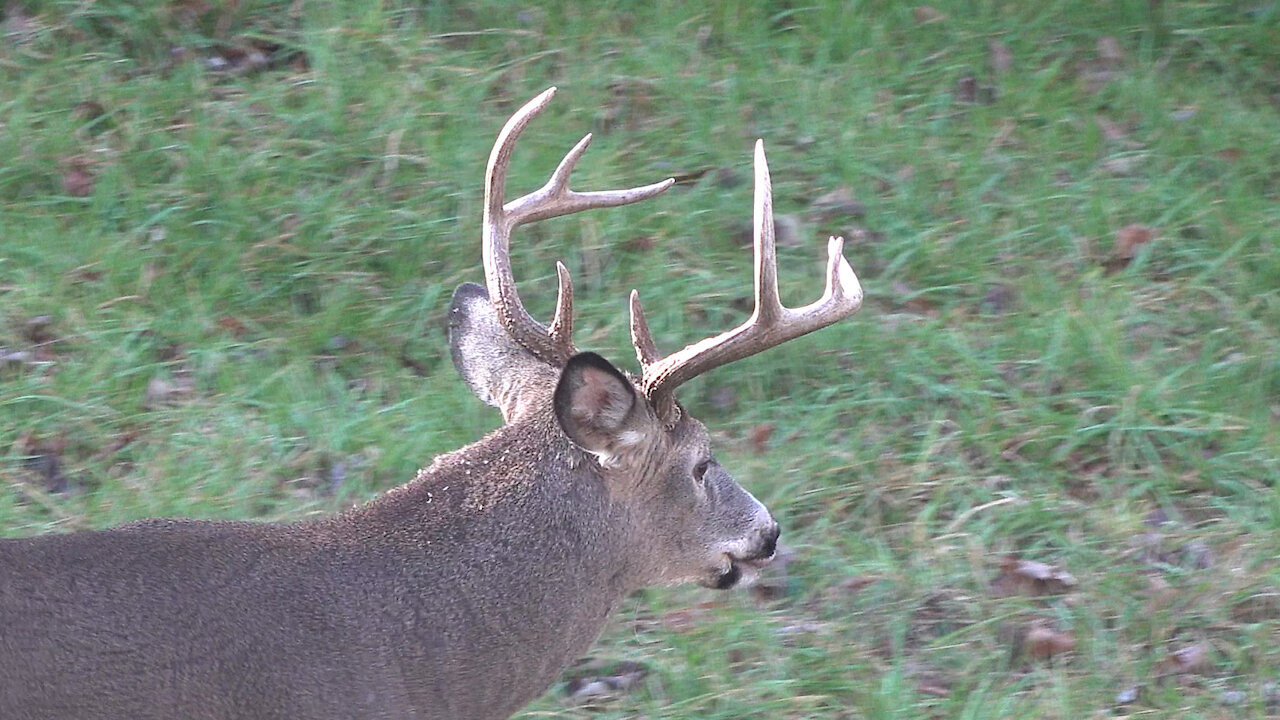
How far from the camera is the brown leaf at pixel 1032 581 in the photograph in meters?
4.83

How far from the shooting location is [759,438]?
17.9 ft

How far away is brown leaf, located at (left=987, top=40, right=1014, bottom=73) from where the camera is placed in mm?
7137

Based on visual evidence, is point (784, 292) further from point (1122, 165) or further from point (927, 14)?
point (927, 14)

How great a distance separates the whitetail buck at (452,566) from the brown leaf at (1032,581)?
1.24m

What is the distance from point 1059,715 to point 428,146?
3310 mm

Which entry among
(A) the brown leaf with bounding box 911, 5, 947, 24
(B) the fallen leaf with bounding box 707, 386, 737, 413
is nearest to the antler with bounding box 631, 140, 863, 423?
(B) the fallen leaf with bounding box 707, 386, 737, 413

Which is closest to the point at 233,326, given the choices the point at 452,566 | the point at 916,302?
the point at 916,302

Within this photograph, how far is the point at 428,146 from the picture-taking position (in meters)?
6.54

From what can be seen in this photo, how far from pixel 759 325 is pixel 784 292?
245cm

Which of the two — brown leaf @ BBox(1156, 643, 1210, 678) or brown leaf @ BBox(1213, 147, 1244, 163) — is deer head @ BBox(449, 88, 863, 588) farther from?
brown leaf @ BBox(1213, 147, 1244, 163)

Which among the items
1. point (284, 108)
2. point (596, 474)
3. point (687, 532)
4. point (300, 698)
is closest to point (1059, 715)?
point (687, 532)

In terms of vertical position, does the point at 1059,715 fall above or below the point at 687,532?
below

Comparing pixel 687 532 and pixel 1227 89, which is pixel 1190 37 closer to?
pixel 1227 89

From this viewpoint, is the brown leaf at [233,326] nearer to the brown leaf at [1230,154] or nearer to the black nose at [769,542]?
the black nose at [769,542]
